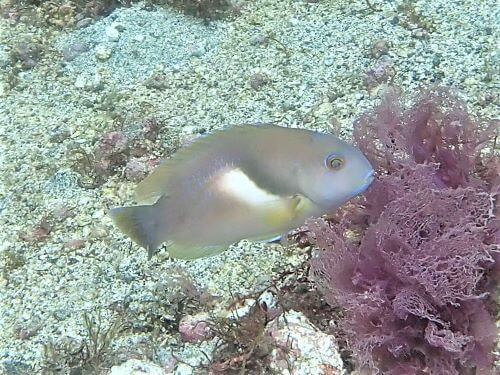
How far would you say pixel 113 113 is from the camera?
512cm

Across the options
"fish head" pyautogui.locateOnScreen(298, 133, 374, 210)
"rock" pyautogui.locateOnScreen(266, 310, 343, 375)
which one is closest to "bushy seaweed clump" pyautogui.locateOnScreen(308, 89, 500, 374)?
"rock" pyautogui.locateOnScreen(266, 310, 343, 375)

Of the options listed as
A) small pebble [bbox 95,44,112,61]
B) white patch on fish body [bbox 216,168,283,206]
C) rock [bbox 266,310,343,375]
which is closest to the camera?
white patch on fish body [bbox 216,168,283,206]

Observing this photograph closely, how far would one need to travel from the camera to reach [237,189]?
6.01ft

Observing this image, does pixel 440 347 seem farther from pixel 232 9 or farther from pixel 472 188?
pixel 232 9

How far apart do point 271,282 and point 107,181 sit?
1744 millimetres

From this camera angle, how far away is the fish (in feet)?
5.98

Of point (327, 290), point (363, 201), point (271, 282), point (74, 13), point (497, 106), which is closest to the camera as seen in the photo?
point (327, 290)

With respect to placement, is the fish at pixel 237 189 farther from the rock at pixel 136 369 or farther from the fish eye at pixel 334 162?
the rock at pixel 136 369

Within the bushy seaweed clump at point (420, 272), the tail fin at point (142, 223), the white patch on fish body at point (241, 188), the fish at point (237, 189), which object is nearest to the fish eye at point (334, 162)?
the fish at point (237, 189)

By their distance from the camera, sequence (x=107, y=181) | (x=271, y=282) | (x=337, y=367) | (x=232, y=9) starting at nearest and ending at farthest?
(x=337, y=367) < (x=271, y=282) < (x=107, y=181) < (x=232, y=9)

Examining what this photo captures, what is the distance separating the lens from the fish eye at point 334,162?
73.2 inches

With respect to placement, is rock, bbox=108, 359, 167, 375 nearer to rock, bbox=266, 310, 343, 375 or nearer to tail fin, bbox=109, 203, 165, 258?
rock, bbox=266, 310, 343, 375

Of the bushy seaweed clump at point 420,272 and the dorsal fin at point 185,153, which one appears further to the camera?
the bushy seaweed clump at point 420,272

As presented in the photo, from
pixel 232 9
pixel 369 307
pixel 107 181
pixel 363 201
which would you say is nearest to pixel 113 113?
pixel 107 181
